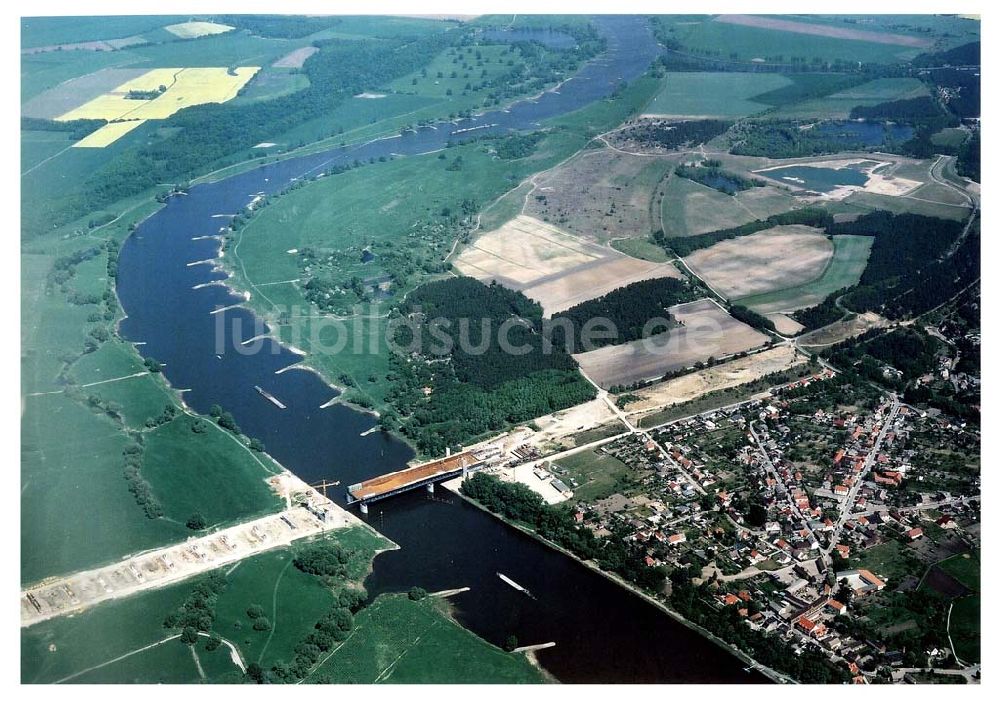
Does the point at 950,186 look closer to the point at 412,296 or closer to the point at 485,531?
the point at 412,296

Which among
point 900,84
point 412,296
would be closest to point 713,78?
point 900,84

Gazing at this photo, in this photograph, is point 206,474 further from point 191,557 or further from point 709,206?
point 709,206

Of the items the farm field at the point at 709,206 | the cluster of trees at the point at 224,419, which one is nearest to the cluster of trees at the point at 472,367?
the cluster of trees at the point at 224,419

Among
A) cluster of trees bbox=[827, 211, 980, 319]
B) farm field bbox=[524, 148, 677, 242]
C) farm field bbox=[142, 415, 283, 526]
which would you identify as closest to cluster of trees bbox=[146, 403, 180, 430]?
farm field bbox=[142, 415, 283, 526]

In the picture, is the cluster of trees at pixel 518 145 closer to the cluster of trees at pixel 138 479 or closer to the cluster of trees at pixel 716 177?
the cluster of trees at pixel 716 177

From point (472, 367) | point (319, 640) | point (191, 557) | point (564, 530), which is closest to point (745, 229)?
point (472, 367)

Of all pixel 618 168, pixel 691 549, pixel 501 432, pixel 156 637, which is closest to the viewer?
pixel 156 637
